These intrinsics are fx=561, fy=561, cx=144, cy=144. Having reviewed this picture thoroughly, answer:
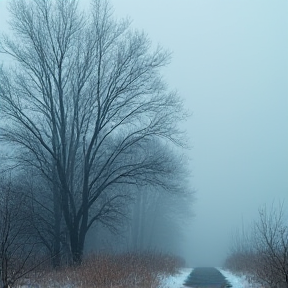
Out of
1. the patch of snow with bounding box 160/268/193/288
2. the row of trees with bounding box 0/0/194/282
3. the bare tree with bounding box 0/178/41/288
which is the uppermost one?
the row of trees with bounding box 0/0/194/282

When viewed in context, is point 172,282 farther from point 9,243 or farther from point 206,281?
point 9,243

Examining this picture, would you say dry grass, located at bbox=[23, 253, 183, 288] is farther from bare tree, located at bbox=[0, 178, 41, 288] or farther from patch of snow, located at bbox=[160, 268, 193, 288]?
patch of snow, located at bbox=[160, 268, 193, 288]

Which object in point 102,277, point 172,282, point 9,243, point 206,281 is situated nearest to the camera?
point 9,243

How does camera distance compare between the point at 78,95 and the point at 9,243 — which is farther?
the point at 78,95

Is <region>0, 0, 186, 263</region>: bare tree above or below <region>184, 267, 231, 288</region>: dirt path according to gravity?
above

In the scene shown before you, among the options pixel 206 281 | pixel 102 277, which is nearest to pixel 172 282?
pixel 206 281

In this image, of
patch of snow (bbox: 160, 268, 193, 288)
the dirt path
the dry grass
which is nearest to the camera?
the dry grass

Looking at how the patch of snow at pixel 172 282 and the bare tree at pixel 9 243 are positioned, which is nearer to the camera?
the bare tree at pixel 9 243

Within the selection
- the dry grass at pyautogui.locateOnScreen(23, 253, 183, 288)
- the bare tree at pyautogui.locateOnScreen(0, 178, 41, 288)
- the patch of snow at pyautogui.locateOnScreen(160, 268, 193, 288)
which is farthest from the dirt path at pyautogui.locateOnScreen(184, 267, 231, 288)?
the bare tree at pyautogui.locateOnScreen(0, 178, 41, 288)

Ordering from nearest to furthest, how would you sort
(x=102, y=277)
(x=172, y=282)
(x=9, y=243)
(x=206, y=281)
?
(x=9, y=243) < (x=102, y=277) < (x=172, y=282) < (x=206, y=281)

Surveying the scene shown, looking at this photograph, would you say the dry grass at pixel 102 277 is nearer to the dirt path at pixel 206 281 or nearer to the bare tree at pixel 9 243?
the bare tree at pixel 9 243

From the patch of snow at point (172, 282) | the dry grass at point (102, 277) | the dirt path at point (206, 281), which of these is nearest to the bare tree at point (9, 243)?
the dry grass at point (102, 277)

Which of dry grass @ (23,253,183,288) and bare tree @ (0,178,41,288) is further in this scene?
dry grass @ (23,253,183,288)

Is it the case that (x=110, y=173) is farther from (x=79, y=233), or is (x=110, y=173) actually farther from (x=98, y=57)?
(x=98, y=57)
